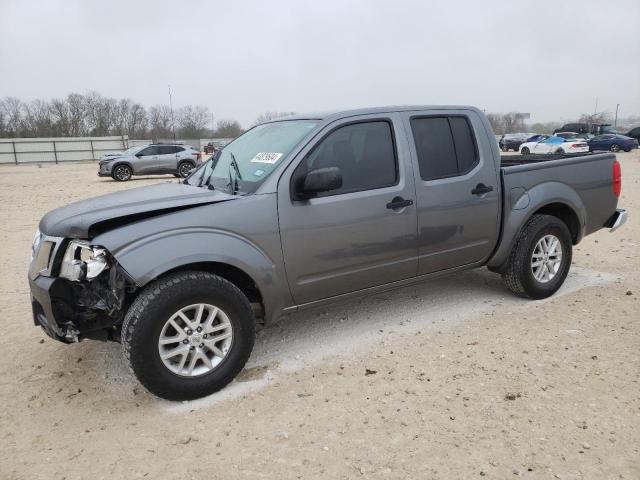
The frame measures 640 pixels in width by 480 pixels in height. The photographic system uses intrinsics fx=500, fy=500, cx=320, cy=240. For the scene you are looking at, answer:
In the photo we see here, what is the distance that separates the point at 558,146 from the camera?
2761 centimetres

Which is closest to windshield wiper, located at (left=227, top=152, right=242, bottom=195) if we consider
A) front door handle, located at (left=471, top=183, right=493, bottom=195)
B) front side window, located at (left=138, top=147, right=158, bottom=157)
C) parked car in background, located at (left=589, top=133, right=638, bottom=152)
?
front door handle, located at (left=471, top=183, right=493, bottom=195)

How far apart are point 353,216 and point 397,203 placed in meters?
0.41

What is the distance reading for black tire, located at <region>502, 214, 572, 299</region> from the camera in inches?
181

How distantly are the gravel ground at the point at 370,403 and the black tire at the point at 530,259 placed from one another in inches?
5.8

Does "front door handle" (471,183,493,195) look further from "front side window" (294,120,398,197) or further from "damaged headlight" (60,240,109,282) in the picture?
"damaged headlight" (60,240,109,282)

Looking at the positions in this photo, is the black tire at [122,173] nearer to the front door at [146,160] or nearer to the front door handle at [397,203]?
the front door at [146,160]

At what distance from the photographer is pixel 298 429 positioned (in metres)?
2.91

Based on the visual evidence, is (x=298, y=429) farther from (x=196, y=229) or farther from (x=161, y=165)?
(x=161, y=165)

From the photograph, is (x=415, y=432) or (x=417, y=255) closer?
(x=415, y=432)

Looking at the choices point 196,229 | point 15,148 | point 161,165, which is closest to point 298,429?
point 196,229

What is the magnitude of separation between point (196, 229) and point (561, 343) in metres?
2.88

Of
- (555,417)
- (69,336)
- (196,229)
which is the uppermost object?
(196,229)

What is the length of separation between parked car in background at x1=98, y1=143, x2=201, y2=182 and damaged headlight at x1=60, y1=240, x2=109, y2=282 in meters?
19.1

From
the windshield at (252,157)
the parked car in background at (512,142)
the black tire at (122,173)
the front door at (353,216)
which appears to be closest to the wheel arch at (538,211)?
the front door at (353,216)
